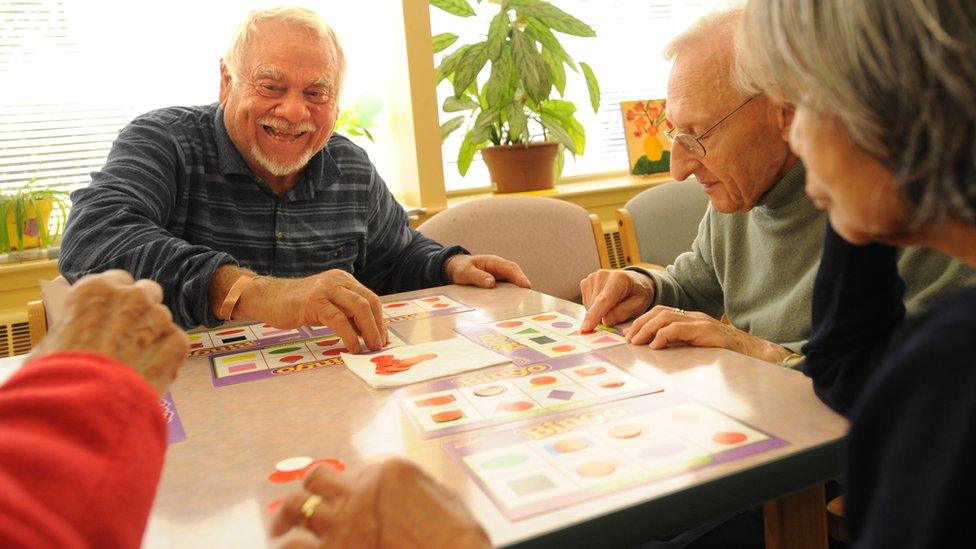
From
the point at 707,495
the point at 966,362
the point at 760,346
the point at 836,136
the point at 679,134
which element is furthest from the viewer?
the point at 679,134

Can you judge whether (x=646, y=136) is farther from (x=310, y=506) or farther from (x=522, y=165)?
(x=310, y=506)

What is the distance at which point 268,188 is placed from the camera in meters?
2.02

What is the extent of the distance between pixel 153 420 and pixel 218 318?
0.88 metres

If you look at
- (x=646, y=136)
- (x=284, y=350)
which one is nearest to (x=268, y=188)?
(x=284, y=350)

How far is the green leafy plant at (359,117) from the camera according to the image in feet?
10.8

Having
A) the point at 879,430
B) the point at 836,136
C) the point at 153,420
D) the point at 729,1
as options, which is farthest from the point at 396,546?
the point at 729,1

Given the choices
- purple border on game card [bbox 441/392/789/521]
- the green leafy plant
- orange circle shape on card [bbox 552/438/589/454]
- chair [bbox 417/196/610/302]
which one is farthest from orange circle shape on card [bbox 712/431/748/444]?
the green leafy plant

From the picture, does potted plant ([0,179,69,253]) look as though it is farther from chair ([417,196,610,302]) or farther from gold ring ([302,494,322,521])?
gold ring ([302,494,322,521])

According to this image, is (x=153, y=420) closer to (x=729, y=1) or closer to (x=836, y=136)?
(x=836, y=136)

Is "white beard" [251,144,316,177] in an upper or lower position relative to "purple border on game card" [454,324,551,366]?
upper

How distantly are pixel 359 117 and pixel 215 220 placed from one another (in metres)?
1.47

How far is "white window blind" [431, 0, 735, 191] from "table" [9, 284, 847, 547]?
2.93 m

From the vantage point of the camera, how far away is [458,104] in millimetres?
3479

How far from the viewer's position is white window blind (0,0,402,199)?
9.74 feet
